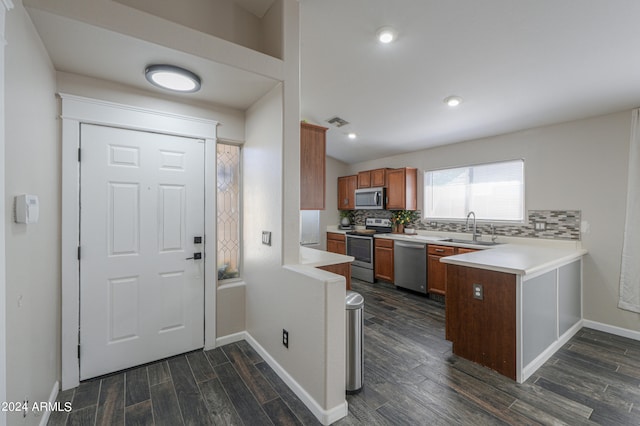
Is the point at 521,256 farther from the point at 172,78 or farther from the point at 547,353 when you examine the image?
the point at 172,78

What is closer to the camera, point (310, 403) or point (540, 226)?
point (310, 403)

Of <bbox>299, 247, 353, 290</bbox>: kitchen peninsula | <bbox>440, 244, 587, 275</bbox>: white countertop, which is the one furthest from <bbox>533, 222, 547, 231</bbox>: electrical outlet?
<bbox>299, 247, 353, 290</bbox>: kitchen peninsula

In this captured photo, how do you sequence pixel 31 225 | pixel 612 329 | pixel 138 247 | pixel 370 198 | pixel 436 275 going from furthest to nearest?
1. pixel 370 198
2. pixel 436 275
3. pixel 612 329
4. pixel 138 247
5. pixel 31 225

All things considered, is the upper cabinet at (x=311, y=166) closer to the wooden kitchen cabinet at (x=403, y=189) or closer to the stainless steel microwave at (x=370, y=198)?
the wooden kitchen cabinet at (x=403, y=189)

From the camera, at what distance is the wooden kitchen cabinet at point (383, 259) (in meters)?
4.80

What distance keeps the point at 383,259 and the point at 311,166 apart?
291 centimetres

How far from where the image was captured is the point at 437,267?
403 cm

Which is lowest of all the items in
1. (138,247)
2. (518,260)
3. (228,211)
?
(518,260)

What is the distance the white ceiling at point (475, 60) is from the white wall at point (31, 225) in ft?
6.19

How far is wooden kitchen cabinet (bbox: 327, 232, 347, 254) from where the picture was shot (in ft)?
18.8

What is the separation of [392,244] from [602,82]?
316 centimetres

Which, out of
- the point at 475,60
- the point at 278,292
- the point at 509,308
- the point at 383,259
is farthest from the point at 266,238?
the point at 383,259

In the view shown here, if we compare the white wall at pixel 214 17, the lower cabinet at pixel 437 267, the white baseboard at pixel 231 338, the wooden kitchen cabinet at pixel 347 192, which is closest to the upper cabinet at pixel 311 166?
the white wall at pixel 214 17

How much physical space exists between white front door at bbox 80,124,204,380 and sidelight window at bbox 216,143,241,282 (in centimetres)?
23
